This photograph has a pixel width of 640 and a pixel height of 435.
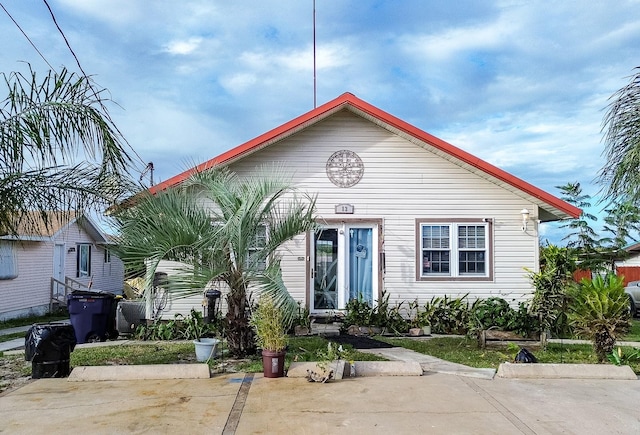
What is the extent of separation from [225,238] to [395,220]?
5023 mm

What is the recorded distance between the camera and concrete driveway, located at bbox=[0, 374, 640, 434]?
5.22 meters

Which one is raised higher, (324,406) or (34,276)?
(34,276)

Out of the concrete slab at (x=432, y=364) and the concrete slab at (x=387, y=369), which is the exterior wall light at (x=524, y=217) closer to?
the concrete slab at (x=432, y=364)

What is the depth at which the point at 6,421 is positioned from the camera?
5.41 meters

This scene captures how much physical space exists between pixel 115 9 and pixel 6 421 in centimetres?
585

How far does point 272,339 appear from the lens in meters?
7.14

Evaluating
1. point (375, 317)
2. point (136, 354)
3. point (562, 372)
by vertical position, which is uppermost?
point (375, 317)

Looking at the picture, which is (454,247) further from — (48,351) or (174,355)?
(48,351)

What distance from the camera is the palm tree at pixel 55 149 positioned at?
649 cm

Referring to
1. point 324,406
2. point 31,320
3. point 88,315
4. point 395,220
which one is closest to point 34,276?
point 31,320

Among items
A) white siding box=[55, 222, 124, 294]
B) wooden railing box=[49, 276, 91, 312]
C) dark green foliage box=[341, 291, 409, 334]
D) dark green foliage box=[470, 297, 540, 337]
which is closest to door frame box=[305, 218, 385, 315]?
dark green foliage box=[341, 291, 409, 334]

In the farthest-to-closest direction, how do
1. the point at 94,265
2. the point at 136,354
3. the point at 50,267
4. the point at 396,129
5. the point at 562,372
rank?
the point at 94,265 < the point at 50,267 < the point at 396,129 < the point at 136,354 < the point at 562,372

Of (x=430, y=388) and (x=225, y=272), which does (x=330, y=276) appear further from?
(x=430, y=388)

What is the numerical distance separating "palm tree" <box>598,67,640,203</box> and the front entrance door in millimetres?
5189
